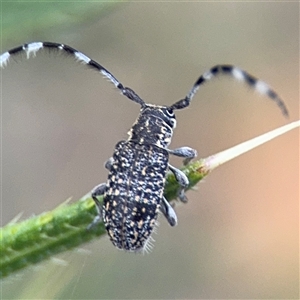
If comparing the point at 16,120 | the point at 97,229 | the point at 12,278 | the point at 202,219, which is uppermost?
the point at 16,120

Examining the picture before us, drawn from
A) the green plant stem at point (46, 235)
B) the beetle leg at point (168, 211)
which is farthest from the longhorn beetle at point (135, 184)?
the green plant stem at point (46, 235)

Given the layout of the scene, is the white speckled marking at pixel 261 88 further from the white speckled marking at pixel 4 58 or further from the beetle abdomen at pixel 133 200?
the white speckled marking at pixel 4 58

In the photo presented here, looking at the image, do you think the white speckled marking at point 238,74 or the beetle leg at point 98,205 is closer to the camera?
the beetle leg at point 98,205

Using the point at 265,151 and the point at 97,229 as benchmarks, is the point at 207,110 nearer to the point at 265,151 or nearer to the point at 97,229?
the point at 265,151

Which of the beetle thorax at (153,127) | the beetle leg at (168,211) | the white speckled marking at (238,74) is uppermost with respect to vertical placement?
the white speckled marking at (238,74)

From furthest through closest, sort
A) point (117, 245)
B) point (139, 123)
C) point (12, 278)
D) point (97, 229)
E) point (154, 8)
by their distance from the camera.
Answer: point (154, 8) < point (139, 123) < point (117, 245) < point (97, 229) < point (12, 278)

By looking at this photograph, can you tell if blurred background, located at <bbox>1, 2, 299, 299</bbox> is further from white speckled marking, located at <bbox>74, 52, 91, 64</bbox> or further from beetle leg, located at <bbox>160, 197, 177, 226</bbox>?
white speckled marking, located at <bbox>74, 52, 91, 64</bbox>

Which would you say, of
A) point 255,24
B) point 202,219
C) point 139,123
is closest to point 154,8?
point 255,24
